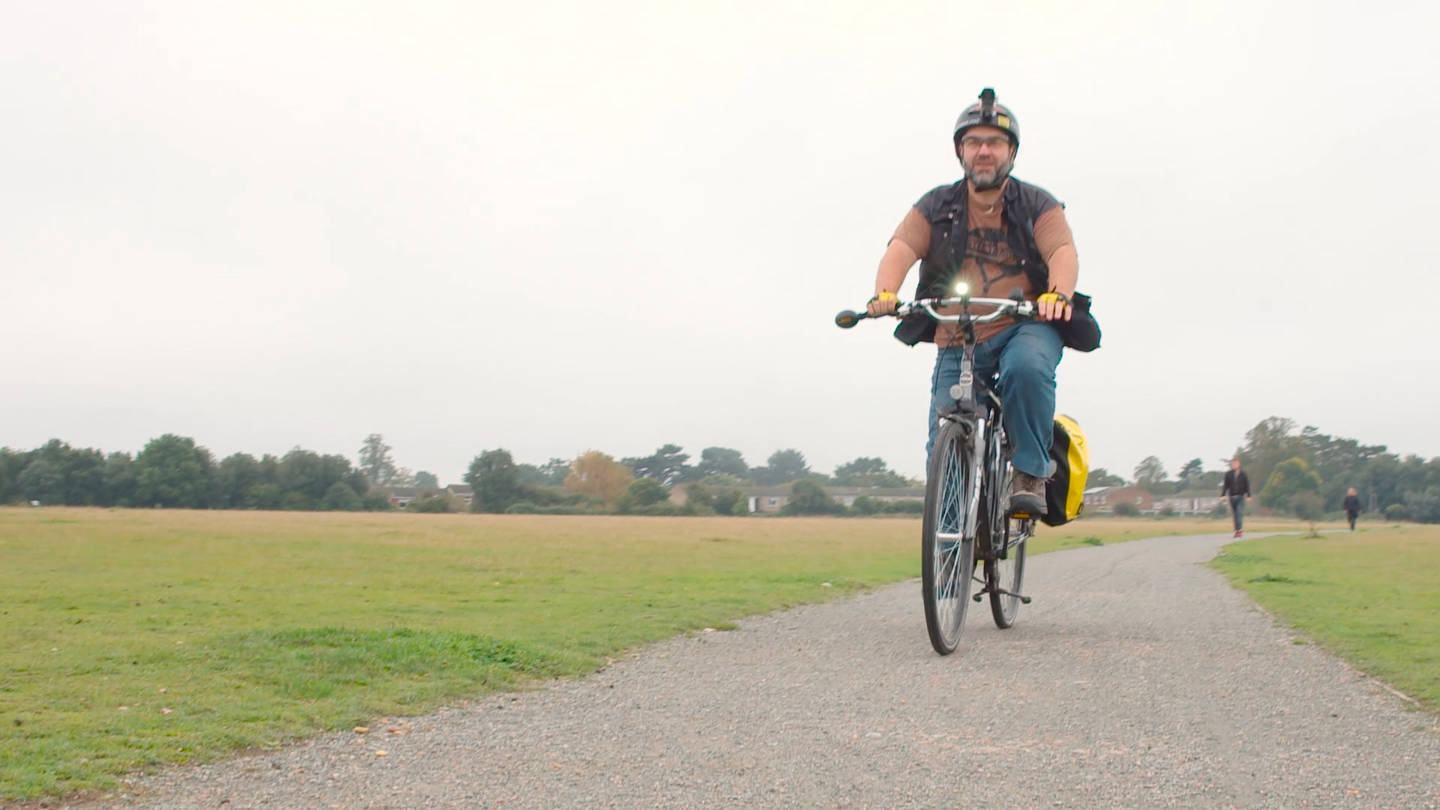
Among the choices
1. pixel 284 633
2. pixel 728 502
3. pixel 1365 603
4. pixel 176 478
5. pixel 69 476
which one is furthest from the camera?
pixel 728 502

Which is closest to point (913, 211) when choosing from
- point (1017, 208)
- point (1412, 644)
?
point (1017, 208)

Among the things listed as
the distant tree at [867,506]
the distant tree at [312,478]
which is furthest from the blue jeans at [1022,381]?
the distant tree at [867,506]

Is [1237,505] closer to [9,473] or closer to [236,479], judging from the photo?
[236,479]

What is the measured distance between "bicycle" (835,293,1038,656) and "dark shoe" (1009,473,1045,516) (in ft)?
0.16

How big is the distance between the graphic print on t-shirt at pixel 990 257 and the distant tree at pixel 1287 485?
76475 millimetres

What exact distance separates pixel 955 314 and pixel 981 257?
611mm

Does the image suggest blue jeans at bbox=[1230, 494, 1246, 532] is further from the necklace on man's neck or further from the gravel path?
the necklace on man's neck

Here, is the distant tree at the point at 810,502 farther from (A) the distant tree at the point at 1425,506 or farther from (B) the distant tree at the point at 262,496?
(A) the distant tree at the point at 1425,506

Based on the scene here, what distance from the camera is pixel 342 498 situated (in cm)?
4944

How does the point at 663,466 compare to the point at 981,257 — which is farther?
the point at 663,466

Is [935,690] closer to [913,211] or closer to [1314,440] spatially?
[913,211]

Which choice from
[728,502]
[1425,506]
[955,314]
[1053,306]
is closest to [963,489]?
[955,314]

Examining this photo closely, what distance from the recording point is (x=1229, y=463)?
27.3m

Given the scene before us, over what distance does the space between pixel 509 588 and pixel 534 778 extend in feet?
28.0
